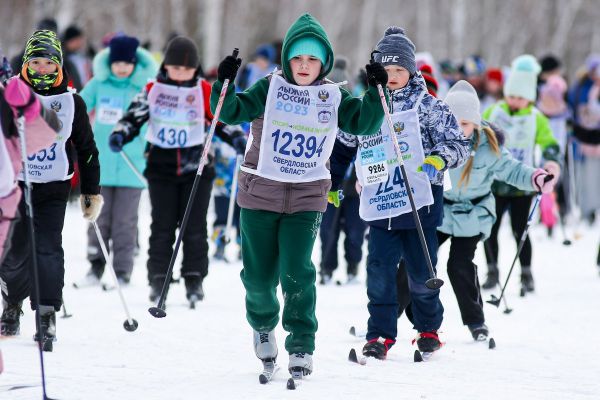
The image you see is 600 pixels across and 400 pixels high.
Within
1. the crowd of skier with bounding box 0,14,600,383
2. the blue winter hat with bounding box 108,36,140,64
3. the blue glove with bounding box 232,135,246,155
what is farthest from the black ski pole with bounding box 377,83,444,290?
the blue winter hat with bounding box 108,36,140,64

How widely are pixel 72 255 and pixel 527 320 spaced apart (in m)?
4.96

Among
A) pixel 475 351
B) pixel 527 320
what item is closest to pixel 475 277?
pixel 475 351

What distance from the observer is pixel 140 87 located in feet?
32.1

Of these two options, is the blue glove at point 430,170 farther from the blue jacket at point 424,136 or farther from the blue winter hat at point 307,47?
the blue winter hat at point 307,47

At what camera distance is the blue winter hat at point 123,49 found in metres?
9.53

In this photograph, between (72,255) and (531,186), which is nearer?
(531,186)

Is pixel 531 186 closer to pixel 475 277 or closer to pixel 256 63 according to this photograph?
pixel 475 277

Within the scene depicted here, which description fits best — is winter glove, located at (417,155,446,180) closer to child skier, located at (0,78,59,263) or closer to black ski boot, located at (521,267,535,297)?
child skier, located at (0,78,59,263)

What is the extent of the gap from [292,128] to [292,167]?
7.5 inches

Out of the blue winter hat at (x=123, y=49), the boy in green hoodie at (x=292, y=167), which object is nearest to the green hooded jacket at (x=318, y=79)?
the boy in green hoodie at (x=292, y=167)

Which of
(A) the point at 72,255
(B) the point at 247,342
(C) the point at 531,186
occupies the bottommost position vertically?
(A) the point at 72,255

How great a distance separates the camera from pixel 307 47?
18.7 ft

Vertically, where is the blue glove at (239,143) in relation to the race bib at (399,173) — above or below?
below

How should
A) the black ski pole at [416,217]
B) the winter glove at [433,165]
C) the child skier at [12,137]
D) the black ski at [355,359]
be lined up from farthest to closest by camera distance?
the black ski at [355,359]
the winter glove at [433,165]
the black ski pole at [416,217]
the child skier at [12,137]
